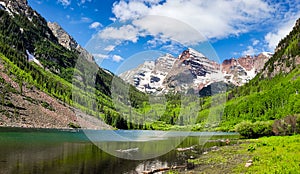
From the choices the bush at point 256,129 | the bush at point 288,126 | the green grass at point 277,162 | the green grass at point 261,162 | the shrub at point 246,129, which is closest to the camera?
the green grass at point 277,162

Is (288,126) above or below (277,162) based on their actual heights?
above

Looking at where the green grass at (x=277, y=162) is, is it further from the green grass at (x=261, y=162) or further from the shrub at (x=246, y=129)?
the shrub at (x=246, y=129)

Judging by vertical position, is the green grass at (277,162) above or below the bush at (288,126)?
below

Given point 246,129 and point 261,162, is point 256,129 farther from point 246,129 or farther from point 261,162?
point 261,162

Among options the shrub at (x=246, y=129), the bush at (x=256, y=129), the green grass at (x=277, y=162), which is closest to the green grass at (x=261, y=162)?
the green grass at (x=277, y=162)

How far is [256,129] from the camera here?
79.7 metres

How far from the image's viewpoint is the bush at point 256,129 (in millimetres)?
76644

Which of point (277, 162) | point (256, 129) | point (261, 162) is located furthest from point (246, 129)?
point (277, 162)

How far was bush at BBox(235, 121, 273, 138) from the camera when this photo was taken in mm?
76644

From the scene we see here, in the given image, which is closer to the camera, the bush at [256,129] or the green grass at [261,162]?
the green grass at [261,162]

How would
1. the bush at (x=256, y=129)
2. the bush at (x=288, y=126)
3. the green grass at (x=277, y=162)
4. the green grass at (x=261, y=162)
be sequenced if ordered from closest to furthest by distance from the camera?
the green grass at (x=277, y=162)
the green grass at (x=261, y=162)
the bush at (x=288, y=126)
the bush at (x=256, y=129)

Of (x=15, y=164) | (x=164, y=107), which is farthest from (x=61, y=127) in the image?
(x=164, y=107)

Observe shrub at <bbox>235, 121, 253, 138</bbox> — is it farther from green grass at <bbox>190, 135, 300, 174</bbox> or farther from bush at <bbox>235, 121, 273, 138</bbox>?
green grass at <bbox>190, 135, 300, 174</bbox>

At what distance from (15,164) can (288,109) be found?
148397 millimetres
